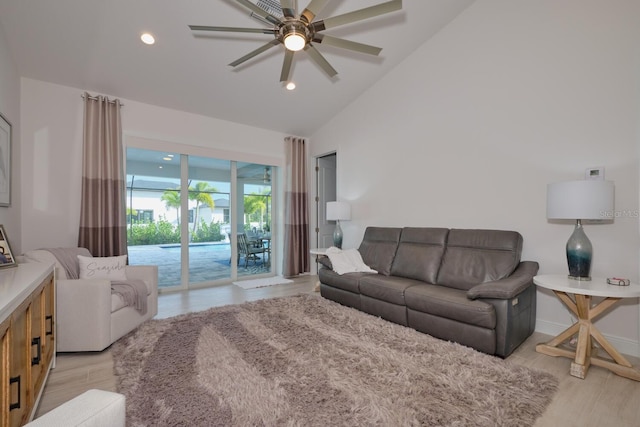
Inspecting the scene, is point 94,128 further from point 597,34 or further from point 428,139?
point 597,34

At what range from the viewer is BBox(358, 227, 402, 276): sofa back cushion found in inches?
152

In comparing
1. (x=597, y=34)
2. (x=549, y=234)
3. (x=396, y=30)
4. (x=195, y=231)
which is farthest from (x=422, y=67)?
(x=195, y=231)

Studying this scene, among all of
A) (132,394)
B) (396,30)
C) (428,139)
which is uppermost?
(396,30)

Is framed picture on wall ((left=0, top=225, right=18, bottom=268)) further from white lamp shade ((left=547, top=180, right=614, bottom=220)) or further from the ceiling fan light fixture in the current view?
white lamp shade ((left=547, top=180, right=614, bottom=220))

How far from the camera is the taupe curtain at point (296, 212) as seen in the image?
5.58 m

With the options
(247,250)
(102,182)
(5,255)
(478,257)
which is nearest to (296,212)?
(247,250)

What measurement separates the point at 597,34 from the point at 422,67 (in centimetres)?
177

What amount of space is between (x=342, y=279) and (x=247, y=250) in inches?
95.3

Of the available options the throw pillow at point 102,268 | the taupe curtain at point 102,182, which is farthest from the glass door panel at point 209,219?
the throw pillow at point 102,268

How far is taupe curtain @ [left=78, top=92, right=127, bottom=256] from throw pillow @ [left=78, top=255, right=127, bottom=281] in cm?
87

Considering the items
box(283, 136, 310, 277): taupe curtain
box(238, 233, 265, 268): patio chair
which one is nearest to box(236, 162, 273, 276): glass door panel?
box(238, 233, 265, 268): patio chair

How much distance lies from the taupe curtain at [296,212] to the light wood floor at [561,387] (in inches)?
132

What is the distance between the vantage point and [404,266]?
3611 millimetres

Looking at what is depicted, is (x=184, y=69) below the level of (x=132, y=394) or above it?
above
